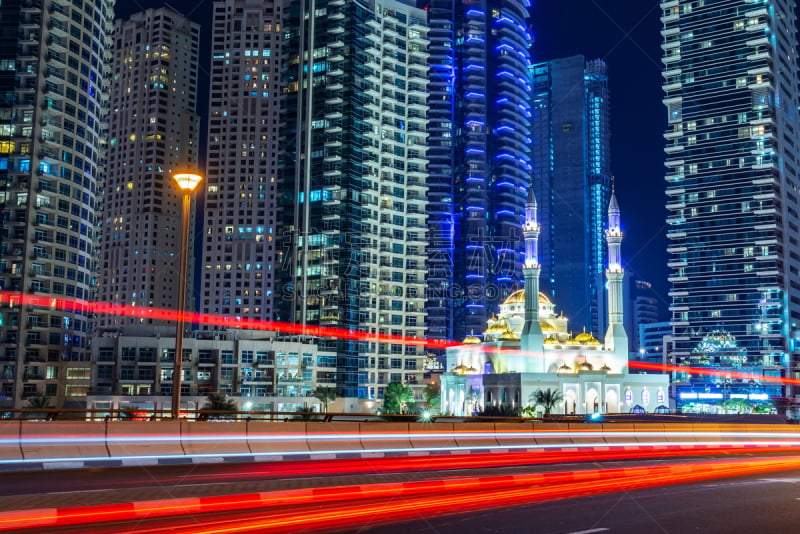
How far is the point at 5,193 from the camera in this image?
8475 cm

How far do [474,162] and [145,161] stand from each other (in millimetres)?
76912

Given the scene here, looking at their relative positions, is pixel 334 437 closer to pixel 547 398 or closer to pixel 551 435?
pixel 551 435

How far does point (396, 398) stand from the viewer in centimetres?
10581

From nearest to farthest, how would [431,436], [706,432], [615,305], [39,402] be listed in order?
1. [431,436]
2. [706,432]
3. [39,402]
4. [615,305]

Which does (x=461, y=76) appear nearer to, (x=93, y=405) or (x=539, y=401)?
(x=539, y=401)

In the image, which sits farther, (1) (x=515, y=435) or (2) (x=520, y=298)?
(2) (x=520, y=298)

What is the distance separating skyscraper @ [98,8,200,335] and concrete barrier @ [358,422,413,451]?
152 metres

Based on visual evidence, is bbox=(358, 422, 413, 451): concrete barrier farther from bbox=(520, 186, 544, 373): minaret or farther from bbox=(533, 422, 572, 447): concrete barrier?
bbox=(520, 186, 544, 373): minaret

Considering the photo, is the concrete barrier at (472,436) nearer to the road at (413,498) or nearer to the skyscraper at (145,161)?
the road at (413,498)

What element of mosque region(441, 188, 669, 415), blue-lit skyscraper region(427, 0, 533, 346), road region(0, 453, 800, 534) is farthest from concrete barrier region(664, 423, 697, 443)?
blue-lit skyscraper region(427, 0, 533, 346)

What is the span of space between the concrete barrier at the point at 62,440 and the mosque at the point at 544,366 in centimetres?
7457

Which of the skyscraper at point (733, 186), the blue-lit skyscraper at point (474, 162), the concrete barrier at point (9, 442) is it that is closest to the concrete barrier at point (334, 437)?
the concrete barrier at point (9, 442)

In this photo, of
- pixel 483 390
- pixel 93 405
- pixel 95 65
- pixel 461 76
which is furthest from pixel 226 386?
pixel 461 76

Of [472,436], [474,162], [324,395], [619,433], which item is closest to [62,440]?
[472,436]
